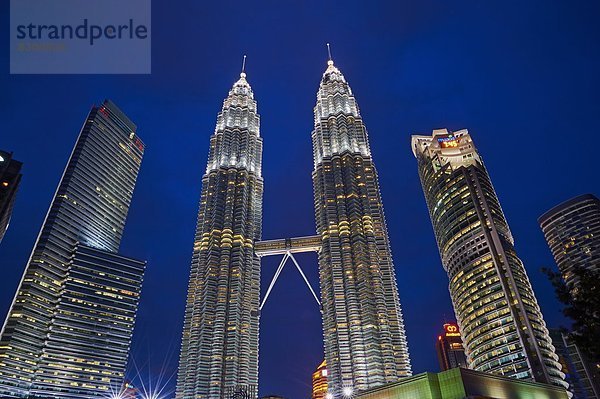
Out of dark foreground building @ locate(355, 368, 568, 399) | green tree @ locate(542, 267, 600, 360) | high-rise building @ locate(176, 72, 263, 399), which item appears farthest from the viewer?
high-rise building @ locate(176, 72, 263, 399)

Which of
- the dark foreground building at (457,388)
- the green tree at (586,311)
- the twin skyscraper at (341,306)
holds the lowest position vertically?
the green tree at (586,311)

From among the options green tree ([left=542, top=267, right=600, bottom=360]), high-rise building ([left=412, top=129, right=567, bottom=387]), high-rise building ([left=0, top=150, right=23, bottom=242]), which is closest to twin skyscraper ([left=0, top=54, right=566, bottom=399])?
high-rise building ([left=412, top=129, right=567, bottom=387])

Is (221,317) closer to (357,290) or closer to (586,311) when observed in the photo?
(357,290)

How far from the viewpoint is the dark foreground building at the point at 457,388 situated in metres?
86.0

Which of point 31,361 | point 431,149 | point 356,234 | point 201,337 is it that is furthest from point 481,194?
point 31,361

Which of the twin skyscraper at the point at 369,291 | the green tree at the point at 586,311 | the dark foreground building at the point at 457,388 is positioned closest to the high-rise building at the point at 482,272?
the twin skyscraper at the point at 369,291

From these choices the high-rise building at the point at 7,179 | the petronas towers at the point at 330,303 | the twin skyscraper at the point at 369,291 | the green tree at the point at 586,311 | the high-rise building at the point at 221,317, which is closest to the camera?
the green tree at the point at 586,311

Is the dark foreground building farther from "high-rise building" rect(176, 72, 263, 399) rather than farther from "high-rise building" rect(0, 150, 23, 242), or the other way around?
"high-rise building" rect(0, 150, 23, 242)

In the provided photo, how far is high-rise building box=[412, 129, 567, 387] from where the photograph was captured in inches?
5039

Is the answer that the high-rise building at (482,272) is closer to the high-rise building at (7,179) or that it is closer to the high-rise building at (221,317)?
the high-rise building at (221,317)

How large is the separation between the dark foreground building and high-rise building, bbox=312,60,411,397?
45.6 metres

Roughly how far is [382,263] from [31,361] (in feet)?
500

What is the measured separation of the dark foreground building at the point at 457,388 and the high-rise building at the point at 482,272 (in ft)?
93.0

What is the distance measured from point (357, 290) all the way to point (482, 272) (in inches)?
1797
